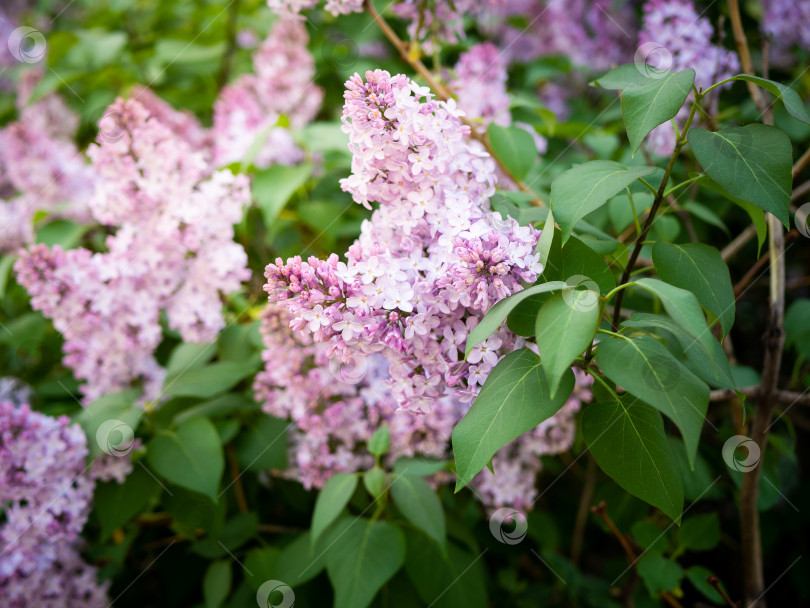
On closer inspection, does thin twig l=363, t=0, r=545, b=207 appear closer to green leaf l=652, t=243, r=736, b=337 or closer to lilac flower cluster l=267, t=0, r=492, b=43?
lilac flower cluster l=267, t=0, r=492, b=43

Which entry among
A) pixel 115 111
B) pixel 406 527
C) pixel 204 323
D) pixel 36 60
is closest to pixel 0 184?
pixel 36 60

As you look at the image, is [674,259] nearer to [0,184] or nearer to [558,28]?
[558,28]

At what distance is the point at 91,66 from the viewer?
3068 mm

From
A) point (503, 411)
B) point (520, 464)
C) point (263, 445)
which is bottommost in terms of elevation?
point (520, 464)

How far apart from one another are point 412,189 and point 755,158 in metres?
0.57

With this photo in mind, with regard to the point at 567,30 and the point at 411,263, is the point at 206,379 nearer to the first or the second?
the point at 411,263

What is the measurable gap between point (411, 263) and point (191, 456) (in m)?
0.88

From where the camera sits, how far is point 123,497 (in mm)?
1661

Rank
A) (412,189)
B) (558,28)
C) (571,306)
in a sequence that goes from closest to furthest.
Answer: (571,306)
(412,189)
(558,28)

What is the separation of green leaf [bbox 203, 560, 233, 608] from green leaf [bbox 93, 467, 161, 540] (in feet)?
0.95

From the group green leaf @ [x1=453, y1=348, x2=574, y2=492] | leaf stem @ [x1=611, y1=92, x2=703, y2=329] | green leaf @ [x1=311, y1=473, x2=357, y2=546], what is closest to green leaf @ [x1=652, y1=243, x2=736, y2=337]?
leaf stem @ [x1=611, y1=92, x2=703, y2=329]

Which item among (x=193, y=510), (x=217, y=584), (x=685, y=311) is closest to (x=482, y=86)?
(x=685, y=311)

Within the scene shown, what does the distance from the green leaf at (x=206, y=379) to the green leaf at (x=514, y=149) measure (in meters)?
0.92

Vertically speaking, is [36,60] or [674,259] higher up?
[674,259]
